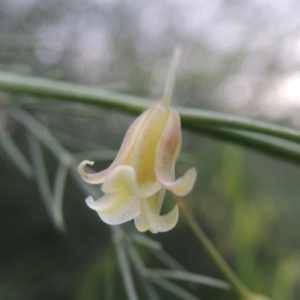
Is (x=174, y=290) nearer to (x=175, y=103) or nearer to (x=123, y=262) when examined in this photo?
(x=123, y=262)

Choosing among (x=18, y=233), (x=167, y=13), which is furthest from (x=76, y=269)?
(x=167, y=13)

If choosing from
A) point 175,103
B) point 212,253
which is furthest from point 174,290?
point 175,103

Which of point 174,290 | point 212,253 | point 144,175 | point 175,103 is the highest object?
point 144,175

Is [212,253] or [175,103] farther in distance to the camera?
[175,103]

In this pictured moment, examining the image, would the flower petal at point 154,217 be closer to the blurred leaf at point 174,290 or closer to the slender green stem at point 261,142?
the slender green stem at point 261,142

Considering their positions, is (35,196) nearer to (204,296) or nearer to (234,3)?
(204,296)

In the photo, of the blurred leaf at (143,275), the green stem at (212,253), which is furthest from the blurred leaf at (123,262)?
the green stem at (212,253)
